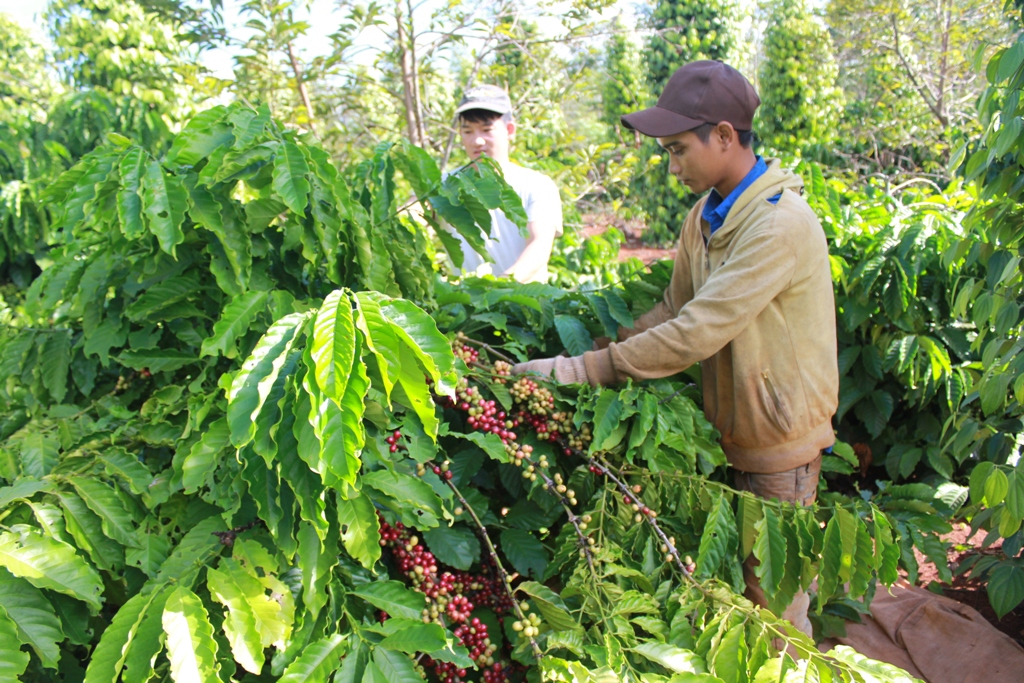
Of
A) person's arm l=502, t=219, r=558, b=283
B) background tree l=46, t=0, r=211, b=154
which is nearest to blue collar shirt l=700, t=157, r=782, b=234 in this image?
person's arm l=502, t=219, r=558, b=283

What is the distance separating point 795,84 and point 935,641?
9.88m

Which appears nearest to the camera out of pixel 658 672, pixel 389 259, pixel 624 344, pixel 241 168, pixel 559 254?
pixel 658 672

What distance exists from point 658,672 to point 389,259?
3.72 feet

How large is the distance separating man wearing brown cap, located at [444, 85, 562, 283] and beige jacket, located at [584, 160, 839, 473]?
3.30ft

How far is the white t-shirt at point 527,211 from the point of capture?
3344 mm

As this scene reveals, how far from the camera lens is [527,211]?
336cm

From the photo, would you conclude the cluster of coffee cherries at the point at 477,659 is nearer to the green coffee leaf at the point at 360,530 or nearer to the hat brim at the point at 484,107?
the green coffee leaf at the point at 360,530

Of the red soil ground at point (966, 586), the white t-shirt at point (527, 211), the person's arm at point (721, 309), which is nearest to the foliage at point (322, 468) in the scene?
the person's arm at point (721, 309)

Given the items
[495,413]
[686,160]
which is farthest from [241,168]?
[686,160]

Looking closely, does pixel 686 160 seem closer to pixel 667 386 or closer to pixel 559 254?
pixel 667 386

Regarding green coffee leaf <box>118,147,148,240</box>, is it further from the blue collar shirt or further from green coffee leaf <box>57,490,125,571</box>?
the blue collar shirt

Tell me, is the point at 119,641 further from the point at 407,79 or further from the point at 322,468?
the point at 407,79

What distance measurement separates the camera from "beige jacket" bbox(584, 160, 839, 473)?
2.07 metres

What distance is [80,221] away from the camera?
1.84 meters
